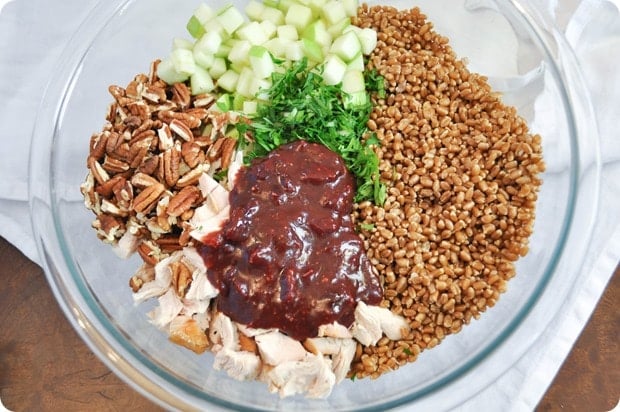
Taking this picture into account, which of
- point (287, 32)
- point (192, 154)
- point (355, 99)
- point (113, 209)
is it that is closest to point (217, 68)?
point (287, 32)

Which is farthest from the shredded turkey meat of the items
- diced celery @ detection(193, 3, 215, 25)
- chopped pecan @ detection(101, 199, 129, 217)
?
diced celery @ detection(193, 3, 215, 25)

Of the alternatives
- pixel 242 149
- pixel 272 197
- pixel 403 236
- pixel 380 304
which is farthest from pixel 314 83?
pixel 380 304

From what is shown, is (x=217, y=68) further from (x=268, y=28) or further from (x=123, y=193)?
(x=123, y=193)

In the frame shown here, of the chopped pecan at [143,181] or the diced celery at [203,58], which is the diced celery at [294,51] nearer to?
the diced celery at [203,58]

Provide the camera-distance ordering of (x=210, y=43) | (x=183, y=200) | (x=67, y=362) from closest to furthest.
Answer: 1. (x=183, y=200)
2. (x=210, y=43)
3. (x=67, y=362)

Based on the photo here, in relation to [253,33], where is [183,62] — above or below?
below

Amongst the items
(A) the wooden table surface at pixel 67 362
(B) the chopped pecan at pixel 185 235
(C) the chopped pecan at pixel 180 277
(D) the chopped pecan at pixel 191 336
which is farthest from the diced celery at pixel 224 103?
(A) the wooden table surface at pixel 67 362

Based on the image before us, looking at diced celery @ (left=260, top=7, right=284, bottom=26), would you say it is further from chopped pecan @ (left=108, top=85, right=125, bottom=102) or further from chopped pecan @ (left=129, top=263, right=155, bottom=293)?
chopped pecan @ (left=129, top=263, right=155, bottom=293)
